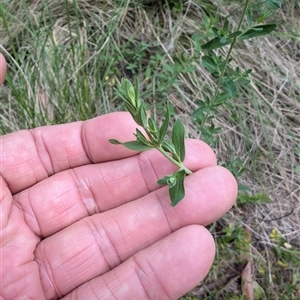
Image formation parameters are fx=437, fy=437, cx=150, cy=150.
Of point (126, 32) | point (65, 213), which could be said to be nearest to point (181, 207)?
point (65, 213)

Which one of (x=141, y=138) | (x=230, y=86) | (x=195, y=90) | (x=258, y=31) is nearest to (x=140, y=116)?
(x=141, y=138)

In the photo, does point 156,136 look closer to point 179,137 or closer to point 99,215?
point 179,137

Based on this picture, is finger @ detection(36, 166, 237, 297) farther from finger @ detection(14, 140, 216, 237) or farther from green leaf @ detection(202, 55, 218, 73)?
green leaf @ detection(202, 55, 218, 73)

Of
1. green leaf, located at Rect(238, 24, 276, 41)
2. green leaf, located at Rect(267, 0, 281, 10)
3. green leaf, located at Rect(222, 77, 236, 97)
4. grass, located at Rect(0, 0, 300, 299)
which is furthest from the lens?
grass, located at Rect(0, 0, 300, 299)

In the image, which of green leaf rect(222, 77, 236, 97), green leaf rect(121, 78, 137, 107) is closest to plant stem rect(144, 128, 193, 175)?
green leaf rect(121, 78, 137, 107)

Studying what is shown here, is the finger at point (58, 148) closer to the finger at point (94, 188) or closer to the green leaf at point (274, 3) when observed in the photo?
the finger at point (94, 188)

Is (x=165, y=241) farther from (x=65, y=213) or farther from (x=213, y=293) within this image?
(x=213, y=293)
